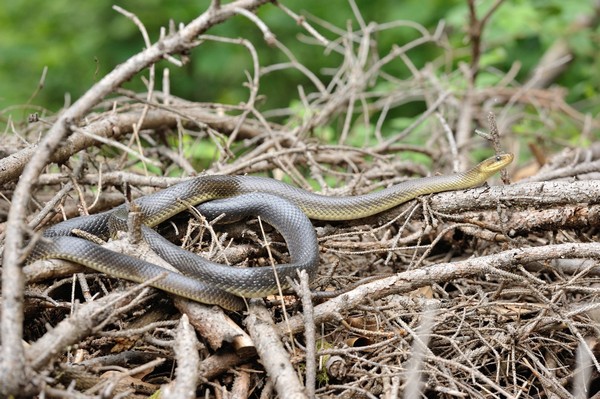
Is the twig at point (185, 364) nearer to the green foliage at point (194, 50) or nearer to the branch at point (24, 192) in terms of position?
the branch at point (24, 192)

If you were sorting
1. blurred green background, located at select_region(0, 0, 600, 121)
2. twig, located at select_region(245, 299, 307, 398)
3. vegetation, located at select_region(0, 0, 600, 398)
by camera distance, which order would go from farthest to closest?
blurred green background, located at select_region(0, 0, 600, 121) < vegetation, located at select_region(0, 0, 600, 398) < twig, located at select_region(245, 299, 307, 398)

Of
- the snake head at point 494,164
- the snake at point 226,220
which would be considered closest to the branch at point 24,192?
the snake at point 226,220

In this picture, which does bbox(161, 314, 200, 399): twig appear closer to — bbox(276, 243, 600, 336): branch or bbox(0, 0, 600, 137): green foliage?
bbox(276, 243, 600, 336): branch

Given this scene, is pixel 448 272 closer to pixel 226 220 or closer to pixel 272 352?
pixel 272 352

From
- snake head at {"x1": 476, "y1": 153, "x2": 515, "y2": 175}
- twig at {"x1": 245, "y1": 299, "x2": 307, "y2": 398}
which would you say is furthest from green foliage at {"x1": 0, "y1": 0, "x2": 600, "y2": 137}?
twig at {"x1": 245, "y1": 299, "x2": 307, "y2": 398}

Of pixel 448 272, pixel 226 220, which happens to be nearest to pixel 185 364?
pixel 226 220
